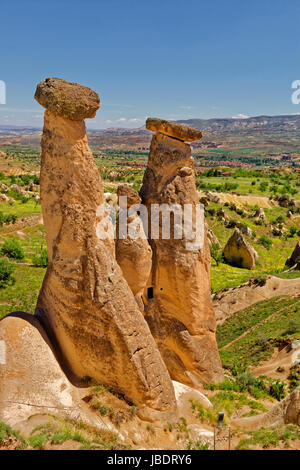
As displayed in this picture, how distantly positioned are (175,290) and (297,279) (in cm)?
1636

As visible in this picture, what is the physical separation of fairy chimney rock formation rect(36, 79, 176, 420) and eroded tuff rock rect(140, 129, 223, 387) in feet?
9.93

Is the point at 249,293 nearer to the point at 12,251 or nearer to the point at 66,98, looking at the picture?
the point at 66,98

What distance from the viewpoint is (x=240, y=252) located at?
1332 inches

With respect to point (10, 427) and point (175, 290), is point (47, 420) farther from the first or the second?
point (175, 290)

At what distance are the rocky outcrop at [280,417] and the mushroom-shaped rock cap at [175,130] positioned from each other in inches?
276

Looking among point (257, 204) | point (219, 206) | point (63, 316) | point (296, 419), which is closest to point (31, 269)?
point (63, 316)

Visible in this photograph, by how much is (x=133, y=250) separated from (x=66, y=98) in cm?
430

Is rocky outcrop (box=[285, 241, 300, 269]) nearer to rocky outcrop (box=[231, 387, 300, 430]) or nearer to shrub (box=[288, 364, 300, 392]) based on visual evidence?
shrub (box=[288, 364, 300, 392])

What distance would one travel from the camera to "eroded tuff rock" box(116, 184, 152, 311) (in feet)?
31.3

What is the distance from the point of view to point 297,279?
2373cm

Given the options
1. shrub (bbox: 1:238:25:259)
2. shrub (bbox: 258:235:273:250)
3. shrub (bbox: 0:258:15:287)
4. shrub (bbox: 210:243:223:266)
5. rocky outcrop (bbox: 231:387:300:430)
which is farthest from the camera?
shrub (bbox: 258:235:273:250)

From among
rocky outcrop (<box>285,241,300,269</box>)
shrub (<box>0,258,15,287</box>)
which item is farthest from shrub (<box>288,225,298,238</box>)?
shrub (<box>0,258,15,287</box>)

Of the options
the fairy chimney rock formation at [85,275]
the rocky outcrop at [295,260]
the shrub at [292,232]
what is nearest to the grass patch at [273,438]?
the fairy chimney rock formation at [85,275]

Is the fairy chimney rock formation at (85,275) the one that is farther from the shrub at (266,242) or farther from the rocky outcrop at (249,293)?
the shrub at (266,242)
